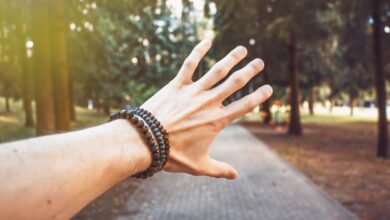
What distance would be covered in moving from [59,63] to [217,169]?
10.2m

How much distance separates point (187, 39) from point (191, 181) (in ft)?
126

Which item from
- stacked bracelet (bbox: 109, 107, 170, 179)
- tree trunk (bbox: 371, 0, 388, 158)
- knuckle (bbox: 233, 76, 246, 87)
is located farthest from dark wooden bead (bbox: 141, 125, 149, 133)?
tree trunk (bbox: 371, 0, 388, 158)

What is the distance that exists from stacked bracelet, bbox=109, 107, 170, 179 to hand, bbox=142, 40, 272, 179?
0.10 feet

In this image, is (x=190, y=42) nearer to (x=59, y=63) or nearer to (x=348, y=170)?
(x=348, y=170)

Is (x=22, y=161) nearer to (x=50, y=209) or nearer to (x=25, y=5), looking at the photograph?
(x=50, y=209)

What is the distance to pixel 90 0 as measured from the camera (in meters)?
11.3

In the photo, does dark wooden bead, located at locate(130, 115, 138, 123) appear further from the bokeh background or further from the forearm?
the bokeh background

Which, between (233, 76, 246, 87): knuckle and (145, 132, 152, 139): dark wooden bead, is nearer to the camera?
(145, 132, 152, 139): dark wooden bead

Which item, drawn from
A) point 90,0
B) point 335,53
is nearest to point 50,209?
point 90,0

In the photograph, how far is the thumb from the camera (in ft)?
5.50

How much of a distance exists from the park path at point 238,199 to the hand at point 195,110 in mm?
6755

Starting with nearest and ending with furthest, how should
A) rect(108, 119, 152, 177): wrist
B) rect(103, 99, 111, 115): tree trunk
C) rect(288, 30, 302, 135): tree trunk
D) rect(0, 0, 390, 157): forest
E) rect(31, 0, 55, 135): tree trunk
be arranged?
rect(108, 119, 152, 177): wrist < rect(31, 0, 55, 135): tree trunk < rect(0, 0, 390, 157): forest < rect(288, 30, 302, 135): tree trunk < rect(103, 99, 111, 115): tree trunk

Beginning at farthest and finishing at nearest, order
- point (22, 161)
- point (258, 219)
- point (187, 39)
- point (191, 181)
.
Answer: point (187, 39)
point (191, 181)
point (258, 219)
point (22, 161)

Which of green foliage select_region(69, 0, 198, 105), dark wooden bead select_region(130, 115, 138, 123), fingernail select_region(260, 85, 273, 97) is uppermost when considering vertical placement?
green foliage select_region(69, 0, 198, 105)
